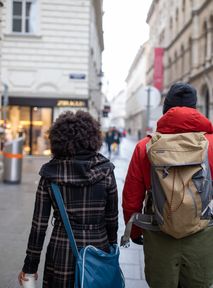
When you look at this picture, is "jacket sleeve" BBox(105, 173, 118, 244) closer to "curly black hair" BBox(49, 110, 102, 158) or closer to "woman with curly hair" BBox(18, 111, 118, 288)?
"woman with curly hair" BBox(18, 111, 118, 288)

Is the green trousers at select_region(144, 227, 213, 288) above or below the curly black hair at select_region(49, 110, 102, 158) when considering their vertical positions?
below

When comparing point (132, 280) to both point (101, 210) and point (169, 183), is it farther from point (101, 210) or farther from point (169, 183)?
point (169, 183)

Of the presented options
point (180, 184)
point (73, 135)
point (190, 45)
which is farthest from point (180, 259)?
point (190, 45)

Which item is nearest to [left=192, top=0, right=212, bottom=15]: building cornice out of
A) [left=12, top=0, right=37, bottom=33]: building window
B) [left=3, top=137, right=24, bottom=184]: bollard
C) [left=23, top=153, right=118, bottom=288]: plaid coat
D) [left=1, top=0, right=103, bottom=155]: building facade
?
[left=1, top=0, right=103, bottom=155]: building facade

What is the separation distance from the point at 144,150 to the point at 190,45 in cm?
4205

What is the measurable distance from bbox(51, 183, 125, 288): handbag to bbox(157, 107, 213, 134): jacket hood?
0.78m

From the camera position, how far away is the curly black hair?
298cm

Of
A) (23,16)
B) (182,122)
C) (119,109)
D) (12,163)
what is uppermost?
(119,109)

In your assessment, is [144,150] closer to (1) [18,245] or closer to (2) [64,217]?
(2) [64,217]

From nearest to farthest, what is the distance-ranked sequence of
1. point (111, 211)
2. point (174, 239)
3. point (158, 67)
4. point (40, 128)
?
1. point (174, 239)
2. point (111, 211)
3. point (40, 128)
4. point (158, 67)

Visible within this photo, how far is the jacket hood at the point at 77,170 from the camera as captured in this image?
9.64 ft

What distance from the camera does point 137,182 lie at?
305cm

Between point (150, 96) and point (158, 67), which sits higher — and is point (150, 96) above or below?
below

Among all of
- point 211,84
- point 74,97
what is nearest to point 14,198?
point 74,97
